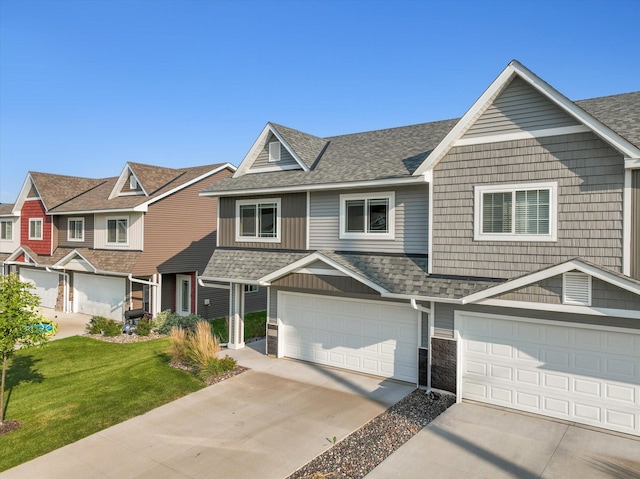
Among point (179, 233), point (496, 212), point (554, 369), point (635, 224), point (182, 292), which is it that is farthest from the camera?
point (182, 292)

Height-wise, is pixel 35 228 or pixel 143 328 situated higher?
pixel 35 228

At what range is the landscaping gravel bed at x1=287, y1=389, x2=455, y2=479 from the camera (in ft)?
24.2

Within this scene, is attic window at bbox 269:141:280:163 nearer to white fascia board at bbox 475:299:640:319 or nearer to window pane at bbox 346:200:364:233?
window pane at bbox 346:200:364:233

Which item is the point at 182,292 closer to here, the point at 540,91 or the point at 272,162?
the point at 272,162

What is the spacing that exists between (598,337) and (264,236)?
33.3 feet

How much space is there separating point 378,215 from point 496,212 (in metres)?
3.49

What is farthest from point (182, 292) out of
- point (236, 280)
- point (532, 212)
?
point (532, 212)

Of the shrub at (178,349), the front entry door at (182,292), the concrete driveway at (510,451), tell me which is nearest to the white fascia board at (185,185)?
the front entry door at (182,292)

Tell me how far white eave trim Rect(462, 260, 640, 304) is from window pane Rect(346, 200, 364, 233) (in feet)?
13.8

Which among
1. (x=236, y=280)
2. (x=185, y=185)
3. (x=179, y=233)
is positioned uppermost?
(x=185, y=185)

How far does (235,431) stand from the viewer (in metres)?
8.95

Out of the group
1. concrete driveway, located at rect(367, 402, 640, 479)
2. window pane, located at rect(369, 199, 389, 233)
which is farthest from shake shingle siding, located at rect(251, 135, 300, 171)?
concrete driveway, located at rect(367, 402, 640, 479)

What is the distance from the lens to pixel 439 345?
1064 cm

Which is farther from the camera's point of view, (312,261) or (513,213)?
(312,261)
